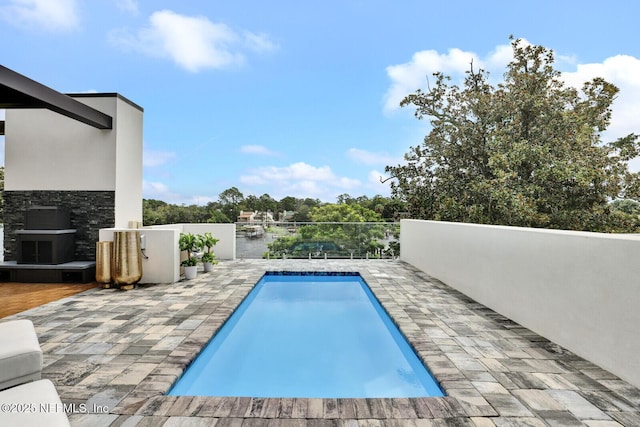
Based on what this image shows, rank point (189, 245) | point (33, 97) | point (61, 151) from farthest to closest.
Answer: point (61, 151), point (189, 245), point (33, 97)

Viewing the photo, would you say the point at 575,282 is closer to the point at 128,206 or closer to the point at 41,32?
the point at 128,206

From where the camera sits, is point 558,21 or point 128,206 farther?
point 558,21

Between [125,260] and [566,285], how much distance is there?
5.66m

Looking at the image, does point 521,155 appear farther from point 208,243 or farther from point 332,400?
point 332,400

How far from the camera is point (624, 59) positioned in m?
12.2

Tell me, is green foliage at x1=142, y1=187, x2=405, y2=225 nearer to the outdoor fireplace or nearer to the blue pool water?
the outdoor fireplace

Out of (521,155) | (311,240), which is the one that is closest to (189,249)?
(311,240)

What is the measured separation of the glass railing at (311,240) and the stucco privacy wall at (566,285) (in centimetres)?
402

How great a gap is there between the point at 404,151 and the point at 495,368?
964cm

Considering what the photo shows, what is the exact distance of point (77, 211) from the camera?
6.77m

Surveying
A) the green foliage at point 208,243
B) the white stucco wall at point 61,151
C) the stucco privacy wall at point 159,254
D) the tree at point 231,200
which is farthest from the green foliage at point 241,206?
the stucco privacy wall at point 159,254

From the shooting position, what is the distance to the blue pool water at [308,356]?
2.80 meters

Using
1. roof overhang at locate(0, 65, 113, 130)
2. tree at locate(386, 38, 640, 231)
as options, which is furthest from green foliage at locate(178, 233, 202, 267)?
tree at locate(386, 38, 640, 231)

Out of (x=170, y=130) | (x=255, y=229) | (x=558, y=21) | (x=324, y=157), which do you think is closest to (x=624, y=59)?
(x=558, y=21)
